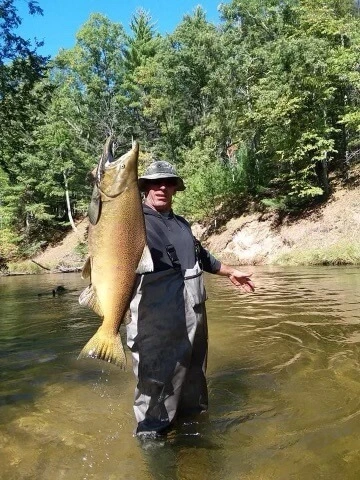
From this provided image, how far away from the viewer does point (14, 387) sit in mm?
5223

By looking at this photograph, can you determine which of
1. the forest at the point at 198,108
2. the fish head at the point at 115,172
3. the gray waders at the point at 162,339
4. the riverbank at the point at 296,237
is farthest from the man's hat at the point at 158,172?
the riverbank at the point at 296,237

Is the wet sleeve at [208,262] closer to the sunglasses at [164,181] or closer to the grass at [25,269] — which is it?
the sunglasses at [164,181]

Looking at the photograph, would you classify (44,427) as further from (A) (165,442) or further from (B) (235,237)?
(B) (235,237)

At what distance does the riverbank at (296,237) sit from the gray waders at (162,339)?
56.6ft

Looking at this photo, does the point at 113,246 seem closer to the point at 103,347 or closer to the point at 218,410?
the point at 103,347

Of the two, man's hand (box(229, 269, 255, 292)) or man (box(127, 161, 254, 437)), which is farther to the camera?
man's hand (box(229, 269, 255, 292))

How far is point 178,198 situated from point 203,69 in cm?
1179

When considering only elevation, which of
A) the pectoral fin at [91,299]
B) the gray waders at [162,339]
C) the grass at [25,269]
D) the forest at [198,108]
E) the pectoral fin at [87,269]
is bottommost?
the grass at [25,269]

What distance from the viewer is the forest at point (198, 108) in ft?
81.3

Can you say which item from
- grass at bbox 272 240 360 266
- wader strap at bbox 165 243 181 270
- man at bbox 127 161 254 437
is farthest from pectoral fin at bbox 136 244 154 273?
grass at bbox 272 240 360 266

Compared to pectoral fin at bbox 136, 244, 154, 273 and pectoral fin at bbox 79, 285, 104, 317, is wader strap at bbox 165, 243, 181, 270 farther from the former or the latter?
pectoral fin at bbox 79, 285, 104, 317

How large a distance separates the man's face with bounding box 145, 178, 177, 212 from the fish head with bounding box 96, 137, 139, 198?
88 cm

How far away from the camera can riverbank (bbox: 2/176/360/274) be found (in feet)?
69.3

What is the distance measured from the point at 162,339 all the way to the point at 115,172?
4.56 feet
